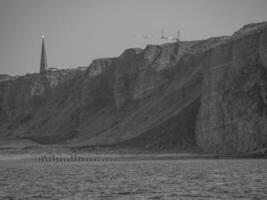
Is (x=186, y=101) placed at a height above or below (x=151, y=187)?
above

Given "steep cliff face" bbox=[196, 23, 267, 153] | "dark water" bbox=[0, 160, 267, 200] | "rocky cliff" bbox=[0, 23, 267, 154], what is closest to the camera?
"dark water" bbox=[0, 160, 267, 200]

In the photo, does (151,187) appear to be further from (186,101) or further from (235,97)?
(186,101)

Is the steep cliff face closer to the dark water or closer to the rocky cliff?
the rocky cliff

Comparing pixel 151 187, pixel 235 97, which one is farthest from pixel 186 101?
pixel 151 187

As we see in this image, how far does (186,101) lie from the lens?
153500mm

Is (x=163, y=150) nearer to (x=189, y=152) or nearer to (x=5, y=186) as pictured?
(x=189, y=152)

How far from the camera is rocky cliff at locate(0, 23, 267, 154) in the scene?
120 metres

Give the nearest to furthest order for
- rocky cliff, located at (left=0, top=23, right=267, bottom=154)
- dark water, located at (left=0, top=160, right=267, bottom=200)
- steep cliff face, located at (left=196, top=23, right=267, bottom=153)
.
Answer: dark water, located at (left=0, top=160, right=267, bottom=200) < steep cliff face, located at (left=196, top=23, right=267, bottom=153) < rocky cliff, located at (left=0, top=23, right=267, bottom=154)

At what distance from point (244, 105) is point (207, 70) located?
2668 centimetres

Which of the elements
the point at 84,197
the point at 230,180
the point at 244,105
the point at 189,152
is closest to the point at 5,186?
the point at 84,197

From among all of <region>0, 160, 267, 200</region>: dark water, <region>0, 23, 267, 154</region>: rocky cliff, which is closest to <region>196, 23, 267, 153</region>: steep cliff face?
<region>0, 23, 267, 154</region>: rocky cliff

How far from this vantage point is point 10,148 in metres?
187

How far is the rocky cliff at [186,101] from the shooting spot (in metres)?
120

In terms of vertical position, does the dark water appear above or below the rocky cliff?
below
